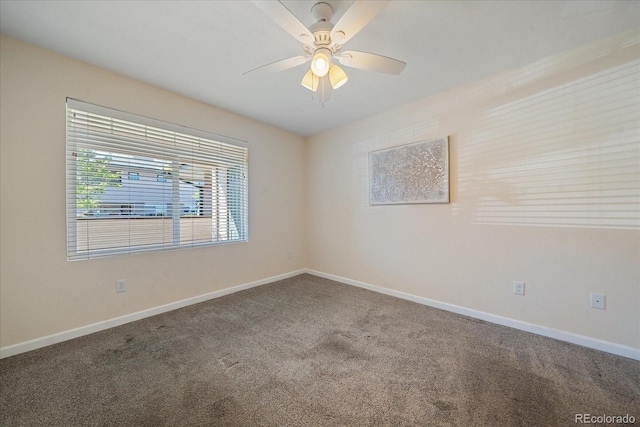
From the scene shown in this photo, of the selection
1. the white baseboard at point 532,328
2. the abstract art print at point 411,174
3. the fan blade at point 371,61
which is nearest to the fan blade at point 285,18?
the fan blade at point 371,61

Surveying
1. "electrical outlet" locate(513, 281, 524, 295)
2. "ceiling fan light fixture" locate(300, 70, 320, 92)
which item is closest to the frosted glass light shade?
"ceiling fan light fixture" locate(300, 70, 320, 92)

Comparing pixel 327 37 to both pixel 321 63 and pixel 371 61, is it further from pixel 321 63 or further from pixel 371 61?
pixel 371 61

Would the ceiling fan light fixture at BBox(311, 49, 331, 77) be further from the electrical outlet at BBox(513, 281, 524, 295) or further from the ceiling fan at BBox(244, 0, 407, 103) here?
the electrical outlet at BBox(513, 281, 524, 295)

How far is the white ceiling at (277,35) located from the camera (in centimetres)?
156

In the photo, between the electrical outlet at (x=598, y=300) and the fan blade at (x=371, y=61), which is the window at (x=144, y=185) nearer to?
the fan blade at (x=371, y=61)

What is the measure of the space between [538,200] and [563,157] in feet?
1.28

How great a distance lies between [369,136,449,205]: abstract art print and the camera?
2.64 meters

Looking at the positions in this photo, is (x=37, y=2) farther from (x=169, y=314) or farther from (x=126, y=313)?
(x=169, y=314)

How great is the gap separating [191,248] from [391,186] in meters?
2.60

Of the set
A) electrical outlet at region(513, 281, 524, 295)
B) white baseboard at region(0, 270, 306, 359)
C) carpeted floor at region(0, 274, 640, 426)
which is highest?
electrical outlet at region(513, 281, 524, 295)

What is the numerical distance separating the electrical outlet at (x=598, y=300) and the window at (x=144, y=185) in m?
3.66

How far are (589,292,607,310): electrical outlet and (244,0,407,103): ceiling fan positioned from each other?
7.72 feet

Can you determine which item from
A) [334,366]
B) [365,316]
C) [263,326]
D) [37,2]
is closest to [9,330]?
[263,326]

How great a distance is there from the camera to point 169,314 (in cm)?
257
